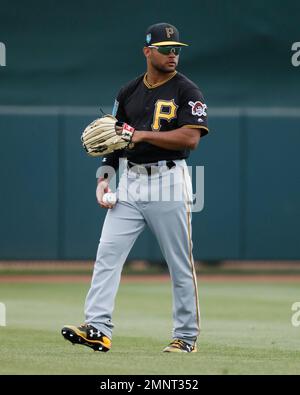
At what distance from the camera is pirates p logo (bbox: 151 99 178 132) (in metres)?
6.61

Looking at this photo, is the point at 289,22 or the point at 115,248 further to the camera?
the point at 289,22

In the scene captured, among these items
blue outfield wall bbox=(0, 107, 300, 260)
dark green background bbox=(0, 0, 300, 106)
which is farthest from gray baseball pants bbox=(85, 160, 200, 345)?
dark green background bbox=(0, 0, 300, 106)

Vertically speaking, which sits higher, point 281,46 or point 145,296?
point 281,46

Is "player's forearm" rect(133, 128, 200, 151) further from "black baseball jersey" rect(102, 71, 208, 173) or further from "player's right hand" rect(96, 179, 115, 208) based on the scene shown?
"player's right hand" rect(96, 179, 115, 208)

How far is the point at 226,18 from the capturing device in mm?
13602

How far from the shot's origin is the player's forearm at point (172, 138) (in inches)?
254

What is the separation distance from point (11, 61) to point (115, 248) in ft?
23.8

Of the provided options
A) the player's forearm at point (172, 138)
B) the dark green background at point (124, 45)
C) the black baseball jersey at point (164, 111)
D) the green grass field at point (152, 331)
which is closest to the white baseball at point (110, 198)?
the black baseball jersey at point (164, 111)

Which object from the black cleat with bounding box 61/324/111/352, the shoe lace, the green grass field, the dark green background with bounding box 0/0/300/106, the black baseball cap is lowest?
the green grass field

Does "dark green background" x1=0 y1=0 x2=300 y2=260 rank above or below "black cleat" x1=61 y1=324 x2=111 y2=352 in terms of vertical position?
above

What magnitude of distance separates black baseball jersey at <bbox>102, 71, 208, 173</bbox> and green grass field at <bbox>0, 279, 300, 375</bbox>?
1.23 metres

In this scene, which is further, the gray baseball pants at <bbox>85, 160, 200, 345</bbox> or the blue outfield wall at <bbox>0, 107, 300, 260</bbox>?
the blue outfield wall at <bbox>0, 107, 300, 260</bbox>
